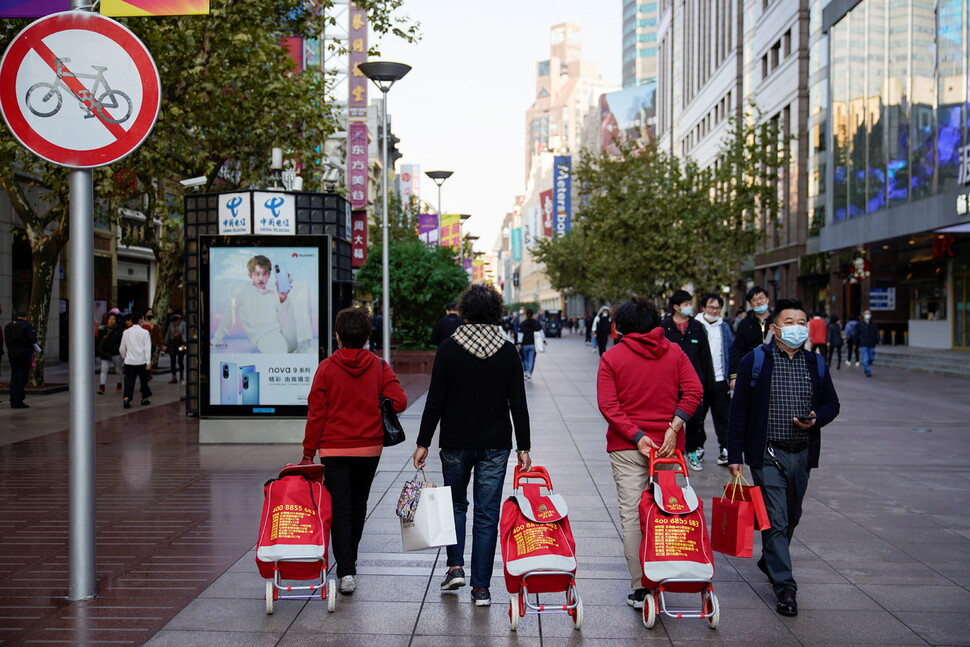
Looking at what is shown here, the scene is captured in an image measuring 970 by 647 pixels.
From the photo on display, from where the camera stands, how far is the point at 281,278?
1162cm

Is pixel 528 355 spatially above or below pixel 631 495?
below

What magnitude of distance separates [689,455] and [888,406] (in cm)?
876

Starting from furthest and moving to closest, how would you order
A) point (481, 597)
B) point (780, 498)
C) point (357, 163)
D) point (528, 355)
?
point (357, 163), point (528, 355), point (780, 498), point (481, 597)

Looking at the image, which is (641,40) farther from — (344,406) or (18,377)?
(344,406)

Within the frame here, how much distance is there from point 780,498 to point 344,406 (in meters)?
2.52

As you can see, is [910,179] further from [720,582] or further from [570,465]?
[720,582]

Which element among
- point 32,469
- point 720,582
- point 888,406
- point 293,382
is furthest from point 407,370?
point 720,582

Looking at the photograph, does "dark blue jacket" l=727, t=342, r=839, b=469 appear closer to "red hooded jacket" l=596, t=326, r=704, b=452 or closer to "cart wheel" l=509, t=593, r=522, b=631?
"red hooded jacket" l=596, t=326, r=704, b=452

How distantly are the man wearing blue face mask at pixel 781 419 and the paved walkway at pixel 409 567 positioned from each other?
550 millimetres

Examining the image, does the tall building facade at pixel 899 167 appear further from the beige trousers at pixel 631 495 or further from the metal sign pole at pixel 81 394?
the metal sign pole at pixel 81 394

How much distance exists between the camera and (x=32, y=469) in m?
10.3

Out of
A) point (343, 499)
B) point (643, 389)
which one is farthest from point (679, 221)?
point (343, 499)

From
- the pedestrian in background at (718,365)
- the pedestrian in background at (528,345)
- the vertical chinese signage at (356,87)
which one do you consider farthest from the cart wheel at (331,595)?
the vertical chinese signage at (356,87)

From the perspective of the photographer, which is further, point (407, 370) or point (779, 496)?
point (407, 370)
